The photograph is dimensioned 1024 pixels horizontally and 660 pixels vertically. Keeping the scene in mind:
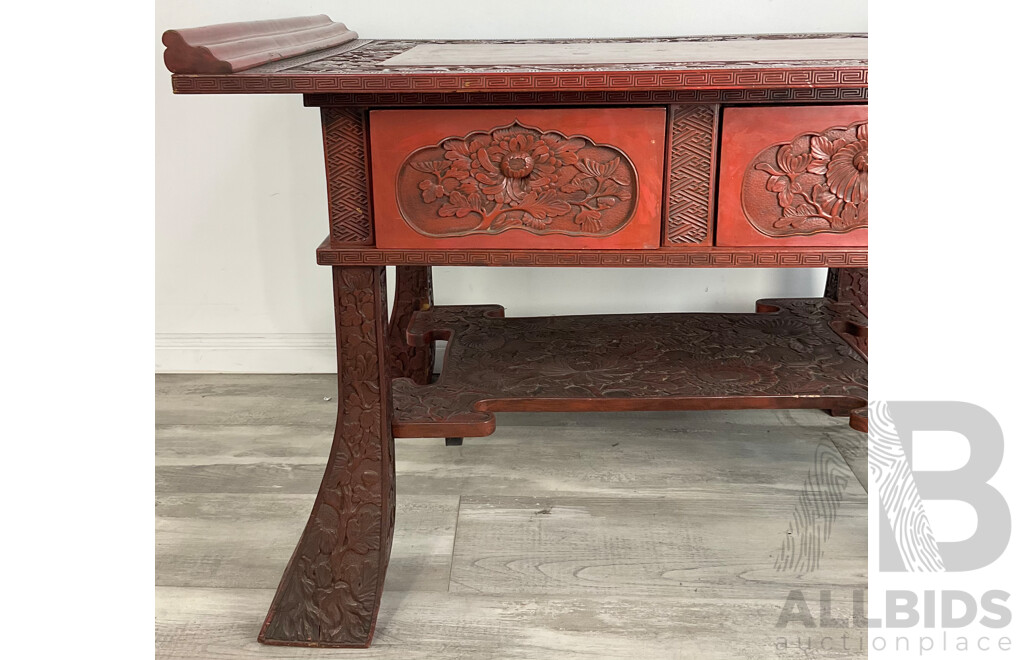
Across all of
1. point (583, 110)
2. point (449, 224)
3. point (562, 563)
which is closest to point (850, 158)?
point (583, 110)

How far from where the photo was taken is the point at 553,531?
170 centimetres

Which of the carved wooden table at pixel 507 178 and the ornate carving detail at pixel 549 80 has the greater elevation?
the ornate carving detail at pixel 549 80

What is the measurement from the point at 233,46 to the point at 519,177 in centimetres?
45

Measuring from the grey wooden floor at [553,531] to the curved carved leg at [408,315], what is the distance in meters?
0.24

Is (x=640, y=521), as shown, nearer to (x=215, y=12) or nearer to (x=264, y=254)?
(x=264, y=254)

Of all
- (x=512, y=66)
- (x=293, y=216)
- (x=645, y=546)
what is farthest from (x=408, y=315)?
(x=512, y=66)

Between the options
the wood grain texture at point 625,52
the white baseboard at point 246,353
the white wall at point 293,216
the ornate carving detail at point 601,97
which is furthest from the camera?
the white baseboard at point 246,353

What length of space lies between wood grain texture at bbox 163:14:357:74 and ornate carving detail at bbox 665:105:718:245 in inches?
24.8

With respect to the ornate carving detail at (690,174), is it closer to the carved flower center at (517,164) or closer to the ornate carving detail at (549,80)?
the ornate carving detail at (549,80)

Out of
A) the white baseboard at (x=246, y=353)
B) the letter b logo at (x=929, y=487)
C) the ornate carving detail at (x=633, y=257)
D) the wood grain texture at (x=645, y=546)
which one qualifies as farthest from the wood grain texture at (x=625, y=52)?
the white baseboard at (x=246, y=353)

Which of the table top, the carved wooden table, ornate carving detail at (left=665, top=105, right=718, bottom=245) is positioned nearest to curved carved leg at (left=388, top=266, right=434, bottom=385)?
the carved wooden table

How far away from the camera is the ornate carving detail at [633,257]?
1318mm

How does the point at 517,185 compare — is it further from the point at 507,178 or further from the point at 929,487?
the point at 929,487

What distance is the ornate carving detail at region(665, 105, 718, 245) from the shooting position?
1.27 meters
